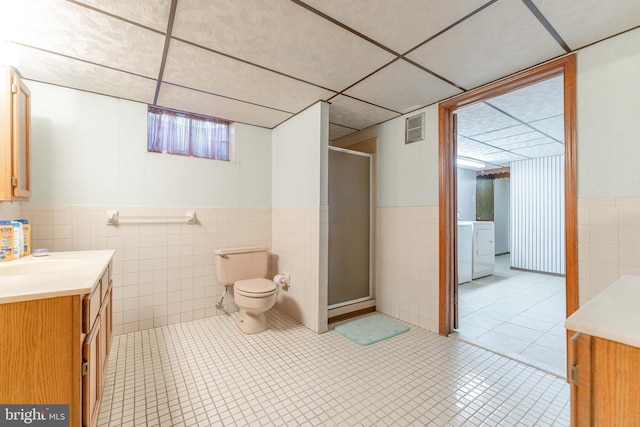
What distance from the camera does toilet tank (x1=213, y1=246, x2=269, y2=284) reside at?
2709mm

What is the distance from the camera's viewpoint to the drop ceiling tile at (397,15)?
4.38ft

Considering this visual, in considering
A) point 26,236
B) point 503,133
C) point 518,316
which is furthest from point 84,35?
point 518,316

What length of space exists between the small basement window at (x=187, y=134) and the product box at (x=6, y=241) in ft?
4.17

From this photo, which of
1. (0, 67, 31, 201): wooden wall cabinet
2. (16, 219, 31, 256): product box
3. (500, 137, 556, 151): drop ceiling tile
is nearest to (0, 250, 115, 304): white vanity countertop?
(16, 219, 31, 256): product box

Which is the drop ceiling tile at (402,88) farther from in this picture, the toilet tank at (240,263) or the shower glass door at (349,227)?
the toilet tank at (240,263)

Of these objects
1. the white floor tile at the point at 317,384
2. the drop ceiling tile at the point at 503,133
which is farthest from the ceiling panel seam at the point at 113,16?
the drop ceiling tile at the point at 503,133

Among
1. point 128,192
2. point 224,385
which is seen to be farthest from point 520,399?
point 128,192

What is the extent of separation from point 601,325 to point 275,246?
9.31 ft

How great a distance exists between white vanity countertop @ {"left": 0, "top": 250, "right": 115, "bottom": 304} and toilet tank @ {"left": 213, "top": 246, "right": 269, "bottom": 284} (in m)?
1.10

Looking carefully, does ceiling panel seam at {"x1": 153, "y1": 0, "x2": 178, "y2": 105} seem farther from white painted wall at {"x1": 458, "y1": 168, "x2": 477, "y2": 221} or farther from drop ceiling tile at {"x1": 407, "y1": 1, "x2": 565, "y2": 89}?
white painted wall at {"x1": 458, "y1": 168, "x2": 477, "y2": 221}

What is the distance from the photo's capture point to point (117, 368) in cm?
187

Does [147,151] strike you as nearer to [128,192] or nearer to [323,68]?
[128,192]

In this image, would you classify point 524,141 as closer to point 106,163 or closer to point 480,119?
point 480,119

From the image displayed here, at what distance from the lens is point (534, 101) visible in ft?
8.24
